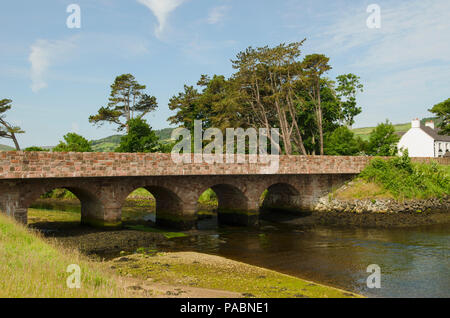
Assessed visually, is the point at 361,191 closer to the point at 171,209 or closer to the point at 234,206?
the point at 234,206

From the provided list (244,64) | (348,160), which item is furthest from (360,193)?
(244,64)

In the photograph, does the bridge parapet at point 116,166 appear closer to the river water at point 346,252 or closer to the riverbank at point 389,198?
the riverbank at point 389,198

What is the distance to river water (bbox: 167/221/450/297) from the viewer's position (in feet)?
43.8

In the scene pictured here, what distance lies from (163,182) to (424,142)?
54.2 meters

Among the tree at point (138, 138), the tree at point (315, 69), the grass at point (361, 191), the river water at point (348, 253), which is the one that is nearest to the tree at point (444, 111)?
the tree at point (315, 69)

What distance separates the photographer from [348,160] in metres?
31.4

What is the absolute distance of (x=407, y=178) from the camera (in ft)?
104

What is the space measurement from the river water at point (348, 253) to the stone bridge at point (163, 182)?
330 centimetres

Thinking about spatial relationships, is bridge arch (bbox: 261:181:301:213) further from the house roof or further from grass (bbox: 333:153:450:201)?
the house roof

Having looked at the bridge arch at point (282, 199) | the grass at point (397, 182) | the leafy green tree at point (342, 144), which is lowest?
the bridge arch at point (282, 199)

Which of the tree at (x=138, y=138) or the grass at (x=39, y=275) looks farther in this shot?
the tree at (x=138, y=138)

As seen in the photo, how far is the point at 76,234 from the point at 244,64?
27595 millimetres

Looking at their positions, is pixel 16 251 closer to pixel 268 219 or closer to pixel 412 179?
pixel 268 219

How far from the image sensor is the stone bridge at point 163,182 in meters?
18.2
